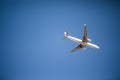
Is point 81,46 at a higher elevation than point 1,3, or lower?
lower

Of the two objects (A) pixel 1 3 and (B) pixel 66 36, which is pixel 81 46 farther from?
(A) pixel 1 3

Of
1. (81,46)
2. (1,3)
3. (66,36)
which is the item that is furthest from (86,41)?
(1,3)

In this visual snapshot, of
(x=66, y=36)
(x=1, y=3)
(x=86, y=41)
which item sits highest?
(x=1, y=3)

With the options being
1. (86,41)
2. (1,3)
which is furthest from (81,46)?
(1,3)

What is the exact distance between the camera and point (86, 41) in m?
10.9

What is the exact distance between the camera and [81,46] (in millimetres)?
11625

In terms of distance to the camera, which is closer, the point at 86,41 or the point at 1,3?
the point at 86,41

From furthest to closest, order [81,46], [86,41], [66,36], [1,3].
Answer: [1,3], [66,36], [81,46], [86,41]

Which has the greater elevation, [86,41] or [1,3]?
[1,3]

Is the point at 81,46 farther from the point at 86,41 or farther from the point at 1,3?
the point at 1,3

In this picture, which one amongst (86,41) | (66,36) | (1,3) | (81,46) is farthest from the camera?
(1,3)

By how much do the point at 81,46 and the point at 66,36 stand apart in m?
1.43

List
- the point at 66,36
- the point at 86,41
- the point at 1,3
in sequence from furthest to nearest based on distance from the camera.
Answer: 1. the point at 1,3
2. the point at 66,36
3. the point at 86,41

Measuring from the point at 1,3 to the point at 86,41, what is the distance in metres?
7.04
